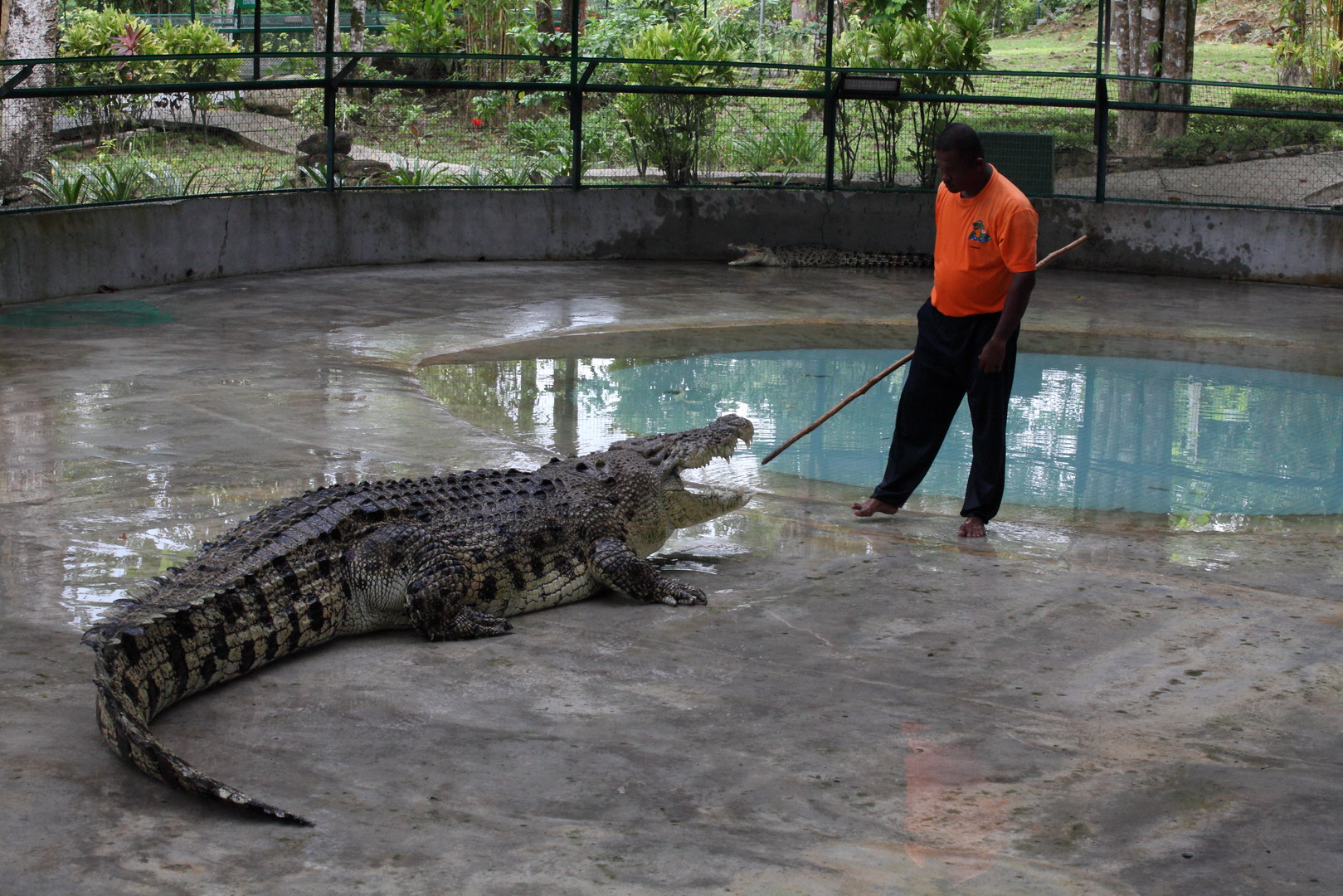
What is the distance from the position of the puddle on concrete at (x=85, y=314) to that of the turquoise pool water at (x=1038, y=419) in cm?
252

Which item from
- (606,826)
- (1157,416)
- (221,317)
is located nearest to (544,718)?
(606,826)

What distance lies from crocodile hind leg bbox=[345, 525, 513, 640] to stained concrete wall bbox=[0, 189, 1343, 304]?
7.16m

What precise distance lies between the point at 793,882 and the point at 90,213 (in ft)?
30.3

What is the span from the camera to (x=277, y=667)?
374cm

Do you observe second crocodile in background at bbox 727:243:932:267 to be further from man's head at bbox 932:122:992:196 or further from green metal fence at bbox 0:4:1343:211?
man's head at bbox 932:122:992:196

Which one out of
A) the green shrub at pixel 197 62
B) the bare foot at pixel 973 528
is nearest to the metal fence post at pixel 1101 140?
the green shrub at pixel 197 62

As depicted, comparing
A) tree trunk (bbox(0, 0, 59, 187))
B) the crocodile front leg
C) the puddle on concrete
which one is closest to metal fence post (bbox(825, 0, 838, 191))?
the puddle on concrete

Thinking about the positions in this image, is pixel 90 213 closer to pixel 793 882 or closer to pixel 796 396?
pixel 796 396

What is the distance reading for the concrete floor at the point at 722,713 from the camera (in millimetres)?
2666

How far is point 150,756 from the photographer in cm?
290

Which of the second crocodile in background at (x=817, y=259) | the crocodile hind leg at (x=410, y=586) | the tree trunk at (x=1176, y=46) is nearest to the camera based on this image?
the crocodile hind leg at (x=410, y=586)

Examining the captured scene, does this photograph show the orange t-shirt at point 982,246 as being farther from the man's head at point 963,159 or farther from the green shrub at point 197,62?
the green shrub at point 197,62

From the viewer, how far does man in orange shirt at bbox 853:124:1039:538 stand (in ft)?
16.5

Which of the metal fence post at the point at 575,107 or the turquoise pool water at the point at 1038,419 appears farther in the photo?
the metal fence post at the point at 575,107
